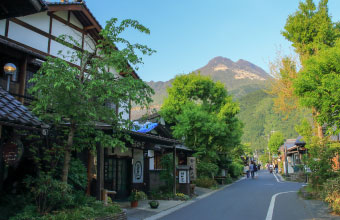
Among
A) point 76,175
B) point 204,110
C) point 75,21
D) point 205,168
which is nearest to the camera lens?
point 76,175

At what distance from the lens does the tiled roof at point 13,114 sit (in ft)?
20.4

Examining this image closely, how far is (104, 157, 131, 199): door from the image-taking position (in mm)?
14267

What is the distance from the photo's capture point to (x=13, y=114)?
6.55 m

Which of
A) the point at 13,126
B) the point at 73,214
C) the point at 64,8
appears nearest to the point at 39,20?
the point at 64,8

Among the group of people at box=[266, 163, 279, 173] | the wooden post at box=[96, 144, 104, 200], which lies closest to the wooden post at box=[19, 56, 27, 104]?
the wooden post at box=[96, 144, 104, 200]

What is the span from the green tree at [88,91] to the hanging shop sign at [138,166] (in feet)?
25.5

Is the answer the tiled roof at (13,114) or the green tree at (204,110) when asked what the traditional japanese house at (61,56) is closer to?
the tiled roof at (13,114)

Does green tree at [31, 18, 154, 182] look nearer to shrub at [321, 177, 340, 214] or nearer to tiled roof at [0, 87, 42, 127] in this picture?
tiled roof at [0, 87, 42, 127]

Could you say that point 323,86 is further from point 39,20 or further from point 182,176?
point 39,20

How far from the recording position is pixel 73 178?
9.39 meters

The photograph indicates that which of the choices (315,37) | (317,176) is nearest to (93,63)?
(317,176)

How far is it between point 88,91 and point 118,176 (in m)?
8.42

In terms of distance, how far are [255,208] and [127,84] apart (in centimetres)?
820

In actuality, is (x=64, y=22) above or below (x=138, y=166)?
above
